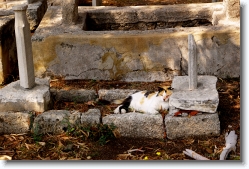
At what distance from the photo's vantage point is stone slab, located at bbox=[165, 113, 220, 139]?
17.7 feet

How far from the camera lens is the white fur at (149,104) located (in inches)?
221

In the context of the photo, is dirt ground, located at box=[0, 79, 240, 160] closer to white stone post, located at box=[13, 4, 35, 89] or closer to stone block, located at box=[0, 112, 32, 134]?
stone block, located at box=[0, 112, 32, 134]

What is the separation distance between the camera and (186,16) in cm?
769

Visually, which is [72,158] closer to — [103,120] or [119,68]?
[103,120]

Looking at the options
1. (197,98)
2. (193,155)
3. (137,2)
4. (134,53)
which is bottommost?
(193,155)

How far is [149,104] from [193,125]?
54 cm

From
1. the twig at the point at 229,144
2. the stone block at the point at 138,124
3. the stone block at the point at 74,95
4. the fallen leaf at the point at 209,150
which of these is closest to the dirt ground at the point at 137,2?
the stone block at the point at 74,95

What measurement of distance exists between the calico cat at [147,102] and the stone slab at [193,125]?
0.73 feet

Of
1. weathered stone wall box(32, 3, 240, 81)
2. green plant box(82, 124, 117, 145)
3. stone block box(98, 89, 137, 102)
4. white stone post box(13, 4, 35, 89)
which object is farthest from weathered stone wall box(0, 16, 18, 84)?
green plant box(82, 124, 117, 145)

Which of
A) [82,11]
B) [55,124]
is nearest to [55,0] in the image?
[82,11]

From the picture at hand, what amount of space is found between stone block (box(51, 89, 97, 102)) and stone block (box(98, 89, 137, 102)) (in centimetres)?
13

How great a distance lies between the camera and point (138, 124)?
5.50 metres

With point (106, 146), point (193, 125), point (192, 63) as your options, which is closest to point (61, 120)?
point (106, 146)

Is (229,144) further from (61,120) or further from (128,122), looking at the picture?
(61,120)
